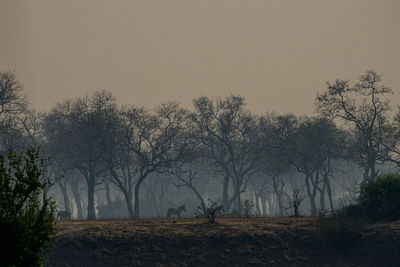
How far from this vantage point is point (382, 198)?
126ft

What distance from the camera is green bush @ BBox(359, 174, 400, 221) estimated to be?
37.7 m

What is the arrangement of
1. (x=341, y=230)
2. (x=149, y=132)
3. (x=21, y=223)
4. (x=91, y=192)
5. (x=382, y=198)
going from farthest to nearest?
(x=149, y=132) → (x=91, y=192) → (x=382, y=198) → (x=341, y=230) → (x=21, y=223)

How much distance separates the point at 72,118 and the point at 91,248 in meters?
45.9

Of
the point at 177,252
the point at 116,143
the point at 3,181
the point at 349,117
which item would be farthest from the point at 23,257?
the point at 349,117

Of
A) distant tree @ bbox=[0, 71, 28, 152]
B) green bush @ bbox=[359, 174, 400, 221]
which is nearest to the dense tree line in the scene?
distant tree @ bbox=[0, 71, 28, 152]

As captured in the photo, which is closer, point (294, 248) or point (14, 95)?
point (294, 248)

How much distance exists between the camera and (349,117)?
74.0 metres

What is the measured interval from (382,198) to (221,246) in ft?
41.5

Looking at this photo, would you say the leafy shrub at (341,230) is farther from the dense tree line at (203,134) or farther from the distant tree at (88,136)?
the distant tree at (88,136)

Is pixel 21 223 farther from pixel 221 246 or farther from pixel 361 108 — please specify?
pixel 361 108

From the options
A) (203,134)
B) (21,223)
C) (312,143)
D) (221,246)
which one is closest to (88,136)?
(203,134)

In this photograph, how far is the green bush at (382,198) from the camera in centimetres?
3769

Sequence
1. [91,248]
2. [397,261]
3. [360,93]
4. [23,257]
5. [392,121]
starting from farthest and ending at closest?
[392,121] → [360,93] → [91,248] → [397,261] → [23,257]

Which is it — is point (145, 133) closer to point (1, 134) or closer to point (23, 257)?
point (1, 134)
